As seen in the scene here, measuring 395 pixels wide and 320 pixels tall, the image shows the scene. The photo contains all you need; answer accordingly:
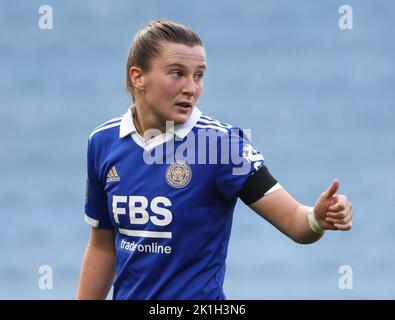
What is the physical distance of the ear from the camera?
3.34 meters

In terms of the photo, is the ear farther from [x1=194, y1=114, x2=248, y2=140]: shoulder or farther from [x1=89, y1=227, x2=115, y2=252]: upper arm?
[x1=89, y1=227, x2=115, y2=252]: upper arm

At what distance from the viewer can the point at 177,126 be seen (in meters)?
3.29

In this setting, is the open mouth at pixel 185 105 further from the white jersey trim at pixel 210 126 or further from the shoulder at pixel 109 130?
the shoulder at pixel 109 130

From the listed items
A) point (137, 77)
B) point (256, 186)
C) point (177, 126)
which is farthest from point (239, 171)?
point (137, 77)

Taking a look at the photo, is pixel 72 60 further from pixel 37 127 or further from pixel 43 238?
pixel 43 238

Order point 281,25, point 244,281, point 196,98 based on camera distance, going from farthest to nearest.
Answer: point 281,25, point 244,281, point 196,98

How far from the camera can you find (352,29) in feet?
27.7

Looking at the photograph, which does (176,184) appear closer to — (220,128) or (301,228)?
(220,128)

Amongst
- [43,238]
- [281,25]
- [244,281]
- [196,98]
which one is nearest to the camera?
[196,98]

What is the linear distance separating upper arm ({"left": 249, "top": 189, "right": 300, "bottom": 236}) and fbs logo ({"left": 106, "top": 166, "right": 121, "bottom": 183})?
48 centimetres

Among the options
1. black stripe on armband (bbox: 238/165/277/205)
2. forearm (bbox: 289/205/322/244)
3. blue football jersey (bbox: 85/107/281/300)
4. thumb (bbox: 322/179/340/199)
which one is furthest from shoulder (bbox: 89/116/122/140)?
thumb (bbox: 322/179/340/199)

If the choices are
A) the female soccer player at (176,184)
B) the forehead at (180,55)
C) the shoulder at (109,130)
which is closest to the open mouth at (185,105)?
the female soccer player at (176,184)
